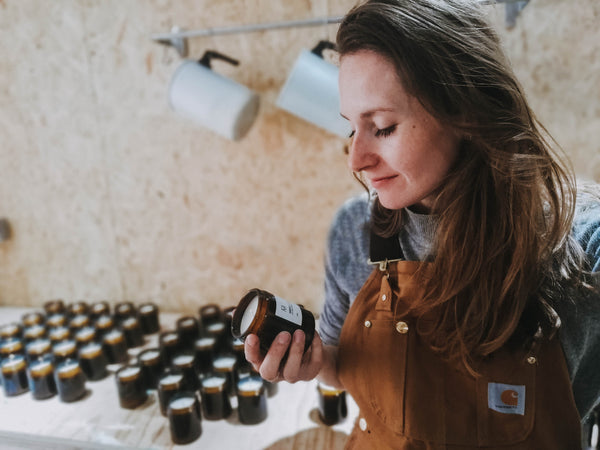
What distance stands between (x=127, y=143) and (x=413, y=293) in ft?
4.36

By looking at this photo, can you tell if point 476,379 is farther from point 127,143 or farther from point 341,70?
point 127,143

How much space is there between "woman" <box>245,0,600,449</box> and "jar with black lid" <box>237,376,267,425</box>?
1.23ft

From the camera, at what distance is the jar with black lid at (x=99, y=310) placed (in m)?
1.70

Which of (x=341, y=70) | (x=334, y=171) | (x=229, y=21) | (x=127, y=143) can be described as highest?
(x=229, y=21)

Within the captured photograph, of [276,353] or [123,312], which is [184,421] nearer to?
[276,353]

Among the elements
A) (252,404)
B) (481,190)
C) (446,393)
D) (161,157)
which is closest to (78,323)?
(161,157)

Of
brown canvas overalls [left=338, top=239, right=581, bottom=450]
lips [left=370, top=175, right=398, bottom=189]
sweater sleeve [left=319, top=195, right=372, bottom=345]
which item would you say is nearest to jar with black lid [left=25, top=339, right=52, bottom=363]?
sweater sleeve [left=319, top=195, right=372, bottom=345]

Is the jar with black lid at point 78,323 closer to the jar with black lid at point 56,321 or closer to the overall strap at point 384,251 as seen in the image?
the jar with black lid at point 56,321

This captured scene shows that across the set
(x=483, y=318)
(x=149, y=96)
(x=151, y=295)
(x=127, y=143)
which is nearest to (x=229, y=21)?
(x=149, y=96)

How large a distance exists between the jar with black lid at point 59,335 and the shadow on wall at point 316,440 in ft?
3.00

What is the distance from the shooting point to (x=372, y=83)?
2.21 feet

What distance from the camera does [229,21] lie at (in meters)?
1.47

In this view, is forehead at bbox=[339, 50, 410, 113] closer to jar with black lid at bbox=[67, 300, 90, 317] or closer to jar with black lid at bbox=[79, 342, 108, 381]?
jar with black lid at bbox=[79, 342, 108, 381]

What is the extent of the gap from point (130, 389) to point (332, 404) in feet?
1.97
